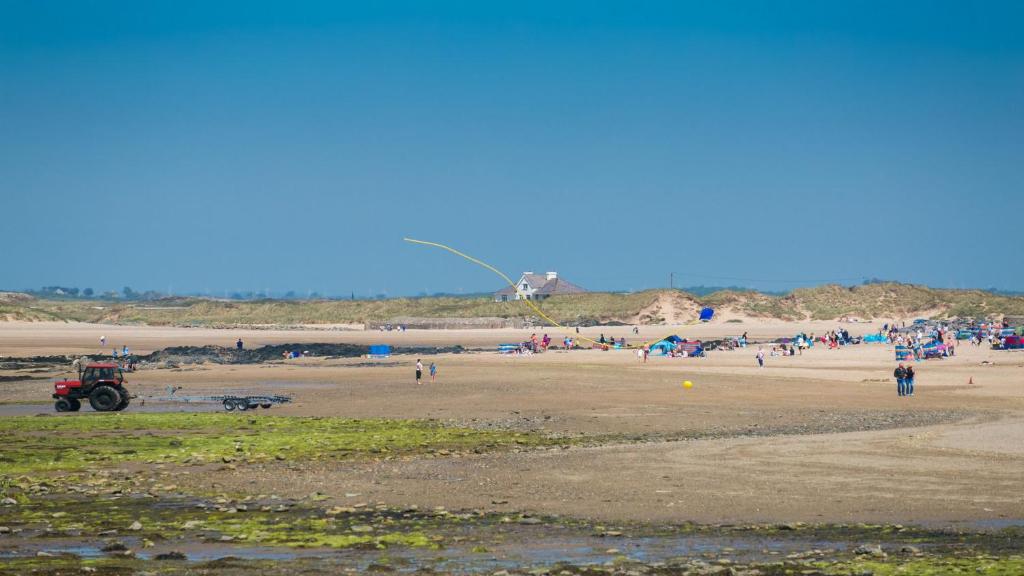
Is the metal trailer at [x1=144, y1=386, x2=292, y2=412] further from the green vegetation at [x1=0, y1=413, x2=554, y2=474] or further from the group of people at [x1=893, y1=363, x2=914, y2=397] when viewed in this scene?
the group of people at [x1=893, y1=363, x2=914, y2=397]

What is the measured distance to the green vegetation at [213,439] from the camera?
2106 cm

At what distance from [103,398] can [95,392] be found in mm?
264

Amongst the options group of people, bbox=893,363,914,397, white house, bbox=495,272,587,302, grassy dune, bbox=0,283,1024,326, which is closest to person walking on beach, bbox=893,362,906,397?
group of people, bbox=893,363,914,397

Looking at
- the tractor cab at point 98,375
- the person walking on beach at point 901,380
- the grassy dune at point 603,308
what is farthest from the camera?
the grassy dune at point 603,308

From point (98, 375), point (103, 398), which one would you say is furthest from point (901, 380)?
point (98, 375)

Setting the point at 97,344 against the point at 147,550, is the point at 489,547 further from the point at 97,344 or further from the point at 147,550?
the point at 97,344

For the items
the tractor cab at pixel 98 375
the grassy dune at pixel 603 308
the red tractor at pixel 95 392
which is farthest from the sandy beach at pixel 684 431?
the grassy dune at pixel 603 308

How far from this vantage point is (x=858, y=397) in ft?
112

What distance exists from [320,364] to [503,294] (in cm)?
8567

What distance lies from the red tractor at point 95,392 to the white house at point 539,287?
10414cm

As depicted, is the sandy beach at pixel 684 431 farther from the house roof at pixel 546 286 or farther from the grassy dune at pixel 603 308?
the house roof at pixel 546 286

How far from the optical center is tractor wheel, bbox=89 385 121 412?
31062 millimetres

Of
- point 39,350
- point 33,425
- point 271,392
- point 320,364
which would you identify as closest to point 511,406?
point 271,392

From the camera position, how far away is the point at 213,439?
24.0 metres
